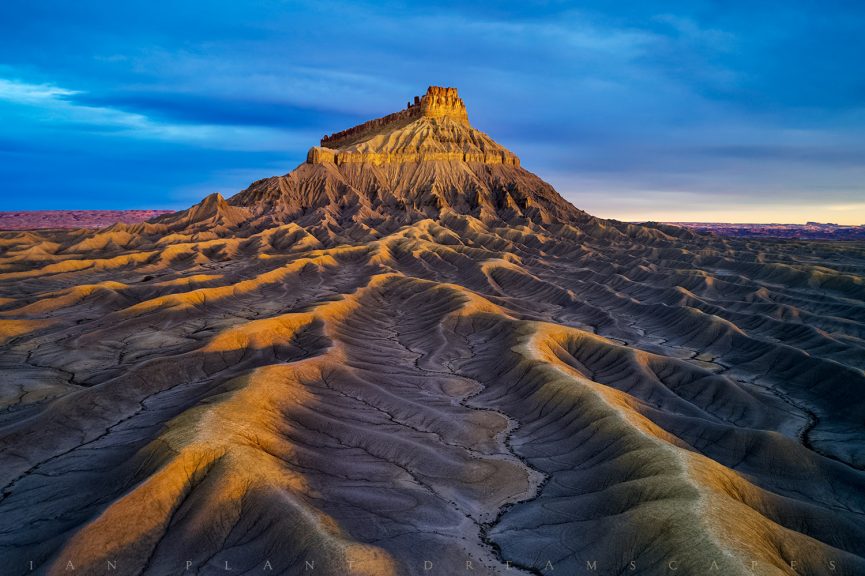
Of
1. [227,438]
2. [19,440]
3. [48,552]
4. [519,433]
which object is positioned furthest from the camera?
[519,433]

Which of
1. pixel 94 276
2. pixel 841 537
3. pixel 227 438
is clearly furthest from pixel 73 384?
pixel 94 276

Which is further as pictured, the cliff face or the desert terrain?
the cliff face

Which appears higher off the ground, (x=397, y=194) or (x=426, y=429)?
(x=397, y=194)

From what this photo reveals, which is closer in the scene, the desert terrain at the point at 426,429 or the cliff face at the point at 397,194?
the desert terrain at the point at 426,429

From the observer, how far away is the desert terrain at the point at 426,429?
872 inches

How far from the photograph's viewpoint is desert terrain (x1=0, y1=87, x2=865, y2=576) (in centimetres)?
2216

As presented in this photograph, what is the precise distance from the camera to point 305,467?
3000cm

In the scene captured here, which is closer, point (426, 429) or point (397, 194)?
point (426, 429)

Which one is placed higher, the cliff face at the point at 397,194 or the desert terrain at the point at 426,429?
the cliff face at the point at 397,194

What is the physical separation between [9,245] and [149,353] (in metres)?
111

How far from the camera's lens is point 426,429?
124 feet

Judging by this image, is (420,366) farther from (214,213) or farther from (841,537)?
(214,213)

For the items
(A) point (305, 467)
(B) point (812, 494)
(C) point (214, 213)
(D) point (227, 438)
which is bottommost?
(B) point (812, 494)

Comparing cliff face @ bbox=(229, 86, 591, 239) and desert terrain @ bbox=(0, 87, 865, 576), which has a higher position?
cliff face @ bbox=(229, 86, 591, 239)
